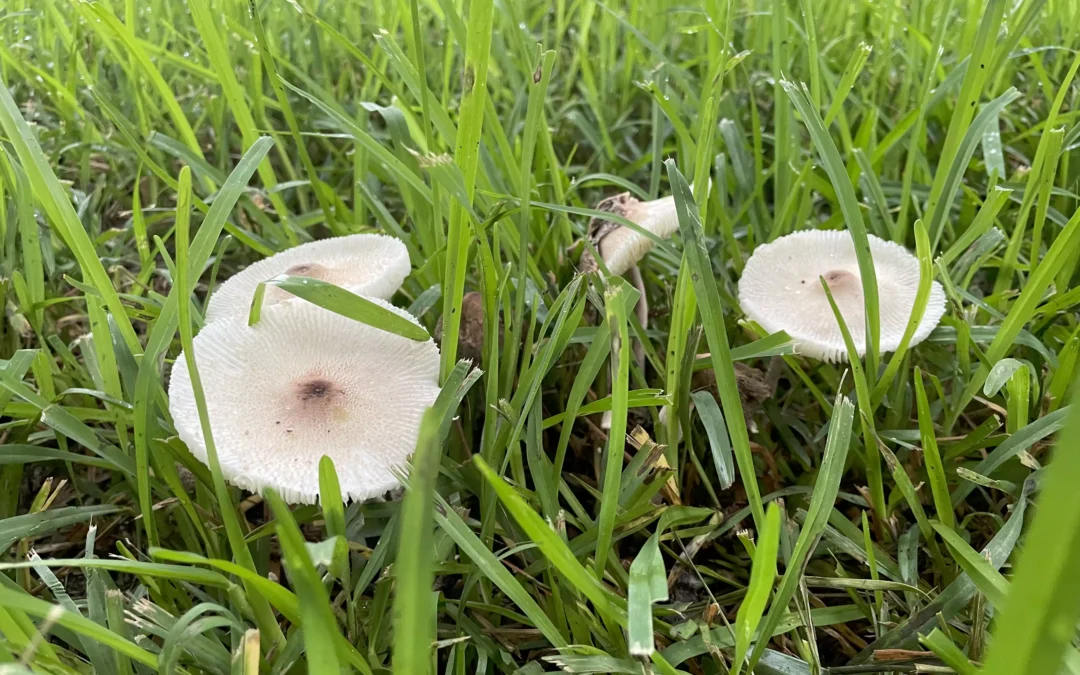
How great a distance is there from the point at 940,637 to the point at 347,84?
244 centimetres

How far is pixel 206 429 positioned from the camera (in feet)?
2.74

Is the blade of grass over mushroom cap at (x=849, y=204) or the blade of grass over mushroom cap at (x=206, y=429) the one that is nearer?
the blade of grass over mushroom cap at (x=206, y=429)

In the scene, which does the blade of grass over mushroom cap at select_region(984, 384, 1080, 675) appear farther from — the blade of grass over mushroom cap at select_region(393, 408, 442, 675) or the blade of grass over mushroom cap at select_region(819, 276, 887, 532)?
the blade of grass over mushroom cap at select_region(819, 276, 887, 532)

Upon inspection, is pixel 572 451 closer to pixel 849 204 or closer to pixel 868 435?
pixel 868 435

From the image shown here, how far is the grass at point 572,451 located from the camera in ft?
2.30

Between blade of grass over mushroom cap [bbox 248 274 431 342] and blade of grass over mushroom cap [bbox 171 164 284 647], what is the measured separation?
134 millimetres

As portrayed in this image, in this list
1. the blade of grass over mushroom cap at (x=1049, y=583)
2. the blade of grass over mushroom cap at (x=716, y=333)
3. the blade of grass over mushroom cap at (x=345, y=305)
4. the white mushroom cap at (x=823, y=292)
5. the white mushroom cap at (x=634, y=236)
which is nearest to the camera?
the blade of grass over mushroom cap at (x=1049, y=583)

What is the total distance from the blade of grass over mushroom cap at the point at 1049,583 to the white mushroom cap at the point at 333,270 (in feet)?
3.39

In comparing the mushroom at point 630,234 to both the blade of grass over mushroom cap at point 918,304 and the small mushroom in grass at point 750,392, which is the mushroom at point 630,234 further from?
the blade of grass over mushroom cap at point 918,304

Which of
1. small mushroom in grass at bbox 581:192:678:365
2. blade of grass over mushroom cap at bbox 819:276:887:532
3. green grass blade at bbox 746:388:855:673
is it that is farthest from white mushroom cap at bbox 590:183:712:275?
green grass blade at bbox 746:388:855:673

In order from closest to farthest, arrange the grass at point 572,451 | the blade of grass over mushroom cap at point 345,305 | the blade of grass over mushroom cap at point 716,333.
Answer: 1. the grass at point 572,451
2. the blade of grass over mushroom cap at point 716,333
3. the blade of grass over mushroom cap at point 345,305

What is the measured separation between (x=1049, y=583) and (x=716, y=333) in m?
0.49

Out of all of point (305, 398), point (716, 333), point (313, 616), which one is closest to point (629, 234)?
point (716, 333)

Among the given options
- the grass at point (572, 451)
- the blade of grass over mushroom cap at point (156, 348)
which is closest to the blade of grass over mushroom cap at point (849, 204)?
the grass at point (572, 451)
